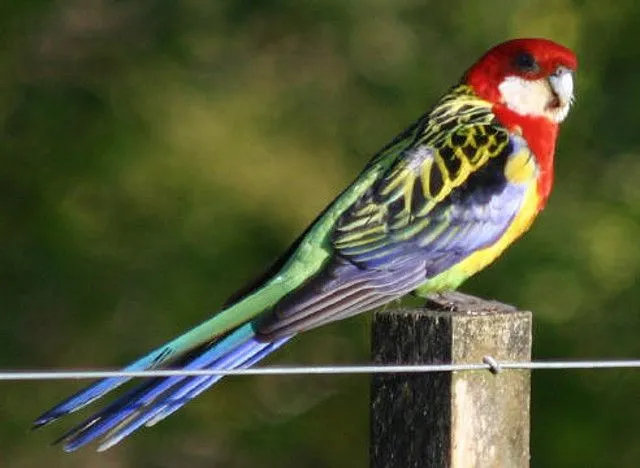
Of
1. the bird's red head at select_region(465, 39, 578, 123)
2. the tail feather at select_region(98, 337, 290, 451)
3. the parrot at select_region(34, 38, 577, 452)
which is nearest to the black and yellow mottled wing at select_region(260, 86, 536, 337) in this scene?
the parrot at select_region(34, 38, 577, 452)

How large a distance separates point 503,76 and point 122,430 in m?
2.11

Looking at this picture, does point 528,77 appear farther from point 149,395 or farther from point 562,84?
point 149,395

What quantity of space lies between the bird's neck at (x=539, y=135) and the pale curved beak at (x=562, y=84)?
0.12m

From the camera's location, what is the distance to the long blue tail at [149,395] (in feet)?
12.7

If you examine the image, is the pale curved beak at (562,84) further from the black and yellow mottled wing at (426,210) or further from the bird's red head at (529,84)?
A: the black and yellow mottled wing at (426,210)

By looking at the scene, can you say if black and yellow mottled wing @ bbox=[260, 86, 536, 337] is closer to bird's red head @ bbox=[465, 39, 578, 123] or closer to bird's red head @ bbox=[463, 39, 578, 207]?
bird's red head @ bbox=[463, 39, 578, 207]

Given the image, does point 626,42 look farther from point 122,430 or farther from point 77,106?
point 122,430

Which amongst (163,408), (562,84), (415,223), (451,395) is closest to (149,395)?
(163,408)

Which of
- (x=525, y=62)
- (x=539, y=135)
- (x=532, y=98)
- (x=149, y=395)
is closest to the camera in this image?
(x=149, y=395)

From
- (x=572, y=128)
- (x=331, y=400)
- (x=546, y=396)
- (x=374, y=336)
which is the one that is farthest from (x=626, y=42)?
(x=374, y=336)

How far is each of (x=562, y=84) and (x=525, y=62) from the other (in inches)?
5.8

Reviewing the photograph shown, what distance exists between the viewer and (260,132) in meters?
8.52

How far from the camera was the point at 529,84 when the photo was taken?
5414mm

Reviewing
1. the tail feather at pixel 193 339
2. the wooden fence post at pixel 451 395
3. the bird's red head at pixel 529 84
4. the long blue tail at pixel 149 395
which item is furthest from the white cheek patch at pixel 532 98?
the wooden fence post at pixel 451 395
